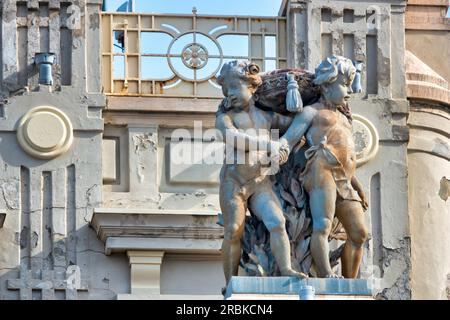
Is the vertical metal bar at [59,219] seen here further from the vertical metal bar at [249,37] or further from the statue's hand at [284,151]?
the statue's hand at [284,151]

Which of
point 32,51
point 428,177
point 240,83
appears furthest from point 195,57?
point 240,83

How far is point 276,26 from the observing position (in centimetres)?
3503

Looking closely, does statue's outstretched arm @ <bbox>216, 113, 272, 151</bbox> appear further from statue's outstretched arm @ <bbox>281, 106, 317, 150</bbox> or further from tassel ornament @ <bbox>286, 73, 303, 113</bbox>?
tassel ornament @ <bbox>286, 73, 303, 113</bbox>

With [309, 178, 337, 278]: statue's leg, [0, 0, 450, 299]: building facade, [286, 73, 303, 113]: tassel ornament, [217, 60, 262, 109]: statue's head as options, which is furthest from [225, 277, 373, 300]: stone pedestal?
[0, 0, 450, 299]: building facade

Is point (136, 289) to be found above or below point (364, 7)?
below

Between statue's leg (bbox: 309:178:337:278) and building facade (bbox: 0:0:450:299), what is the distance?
7445 mm

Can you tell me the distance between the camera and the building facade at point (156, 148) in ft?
Answer: 111

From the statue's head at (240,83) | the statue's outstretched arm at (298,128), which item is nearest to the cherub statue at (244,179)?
the statue's head at (240,83)

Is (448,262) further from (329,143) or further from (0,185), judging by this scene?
(329,143)

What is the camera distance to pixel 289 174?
26250mm

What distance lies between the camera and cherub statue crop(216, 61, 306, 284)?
25.9 meters

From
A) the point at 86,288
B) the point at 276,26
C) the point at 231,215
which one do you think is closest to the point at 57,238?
the point at 86,288

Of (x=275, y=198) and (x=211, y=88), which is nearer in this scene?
(x=275, y=198)

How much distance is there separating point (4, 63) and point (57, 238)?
2054mm
